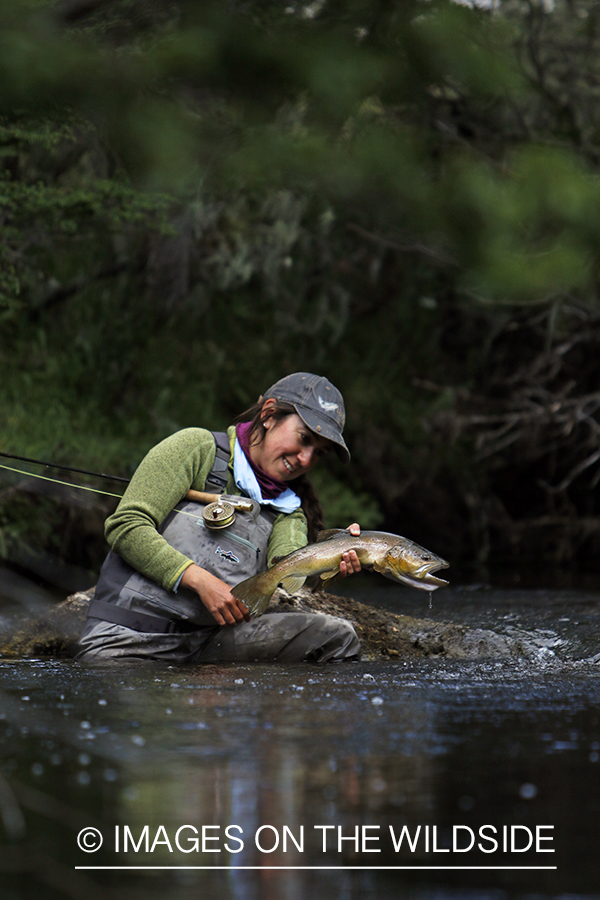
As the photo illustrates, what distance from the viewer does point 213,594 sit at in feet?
10.4

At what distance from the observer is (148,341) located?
7770 mm

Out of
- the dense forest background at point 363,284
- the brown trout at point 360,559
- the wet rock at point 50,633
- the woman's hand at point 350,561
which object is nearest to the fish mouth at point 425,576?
the brown trout at point 360,559

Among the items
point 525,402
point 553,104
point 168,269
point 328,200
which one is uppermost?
Result: point 553,104

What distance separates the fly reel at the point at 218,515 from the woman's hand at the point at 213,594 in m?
0.17

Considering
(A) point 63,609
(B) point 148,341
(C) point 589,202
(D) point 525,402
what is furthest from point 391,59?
(B) point 148,341

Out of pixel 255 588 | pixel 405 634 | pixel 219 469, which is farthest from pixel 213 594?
pixel 405 634

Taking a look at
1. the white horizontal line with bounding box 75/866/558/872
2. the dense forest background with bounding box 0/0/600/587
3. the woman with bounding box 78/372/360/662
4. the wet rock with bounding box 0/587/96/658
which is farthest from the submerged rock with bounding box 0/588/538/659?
the white horizontal line with bounding box 75/866/558/872

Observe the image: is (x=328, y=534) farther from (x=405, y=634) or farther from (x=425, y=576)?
(x=405, y=634)

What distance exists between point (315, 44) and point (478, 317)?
4813mm

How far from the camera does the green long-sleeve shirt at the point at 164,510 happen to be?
10.5ft

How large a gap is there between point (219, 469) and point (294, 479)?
0.27 meters

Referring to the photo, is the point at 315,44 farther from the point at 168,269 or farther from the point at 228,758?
the point at 168,269

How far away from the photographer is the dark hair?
11.1 feet

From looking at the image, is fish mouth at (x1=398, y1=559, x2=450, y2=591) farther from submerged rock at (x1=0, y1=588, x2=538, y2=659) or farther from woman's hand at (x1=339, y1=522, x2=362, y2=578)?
submerged rock at (x1=0, y1=588, x2=538, y2=659)
